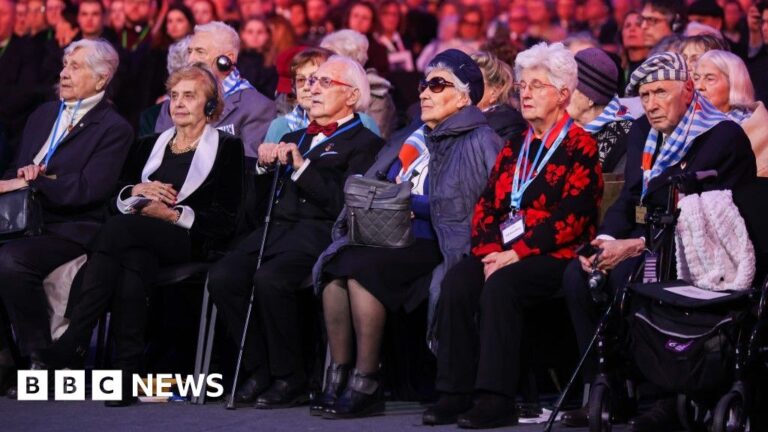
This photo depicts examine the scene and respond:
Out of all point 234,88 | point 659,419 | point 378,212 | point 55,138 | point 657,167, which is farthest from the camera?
point 234,88

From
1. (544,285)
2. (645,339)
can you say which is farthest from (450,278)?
(645,339)

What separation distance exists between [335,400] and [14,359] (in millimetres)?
2021

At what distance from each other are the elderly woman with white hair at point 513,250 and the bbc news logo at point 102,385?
1.43 meters

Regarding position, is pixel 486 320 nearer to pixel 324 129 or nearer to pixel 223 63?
pixel 324 129

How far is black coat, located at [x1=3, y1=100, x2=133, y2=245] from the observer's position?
924cm

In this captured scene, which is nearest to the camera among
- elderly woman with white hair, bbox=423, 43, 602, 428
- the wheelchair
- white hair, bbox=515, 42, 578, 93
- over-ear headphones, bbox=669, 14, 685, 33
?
the wheelchair

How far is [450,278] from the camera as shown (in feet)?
25.9

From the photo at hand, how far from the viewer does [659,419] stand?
7344 mm

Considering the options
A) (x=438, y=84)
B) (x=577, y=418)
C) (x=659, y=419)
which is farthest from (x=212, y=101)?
(x=659, y=419)

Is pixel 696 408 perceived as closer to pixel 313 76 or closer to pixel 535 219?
pixel 535 219

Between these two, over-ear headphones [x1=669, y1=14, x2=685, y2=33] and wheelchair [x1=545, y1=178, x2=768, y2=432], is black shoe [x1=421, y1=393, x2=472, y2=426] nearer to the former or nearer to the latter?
wheelchair [x1=545, y1=178, x2=768, y2=432]

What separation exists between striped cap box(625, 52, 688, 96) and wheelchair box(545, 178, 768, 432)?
656 millimetres

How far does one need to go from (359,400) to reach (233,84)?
2.98 meters

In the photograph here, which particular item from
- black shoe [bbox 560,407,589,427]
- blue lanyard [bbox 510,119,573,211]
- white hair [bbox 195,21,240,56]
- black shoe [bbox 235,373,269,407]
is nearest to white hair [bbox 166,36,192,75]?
white hair [bbox 195,21,240,56]
